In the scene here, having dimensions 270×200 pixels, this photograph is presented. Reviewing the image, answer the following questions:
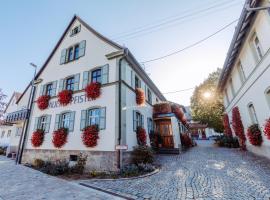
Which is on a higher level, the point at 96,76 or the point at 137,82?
the point at 137,82

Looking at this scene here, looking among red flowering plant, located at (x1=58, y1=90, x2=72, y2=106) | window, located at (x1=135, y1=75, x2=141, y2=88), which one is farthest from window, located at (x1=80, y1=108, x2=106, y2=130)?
window, located at (x1=135, y1=75, x2=141, y2=88)

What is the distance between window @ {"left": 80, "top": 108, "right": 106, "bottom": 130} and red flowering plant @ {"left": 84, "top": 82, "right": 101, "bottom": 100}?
0.86 metres

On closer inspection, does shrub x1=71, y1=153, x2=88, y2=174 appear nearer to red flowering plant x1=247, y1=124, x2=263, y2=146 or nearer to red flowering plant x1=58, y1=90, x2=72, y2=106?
red flowering plant x1=58, y1=90, x2=72, y2=106

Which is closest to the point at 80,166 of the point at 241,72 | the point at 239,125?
the point at 239,125

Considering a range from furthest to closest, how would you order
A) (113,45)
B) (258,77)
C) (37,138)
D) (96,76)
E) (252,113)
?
(37,138) < (96,76) < (113,45) < (252,113) < (258,77)

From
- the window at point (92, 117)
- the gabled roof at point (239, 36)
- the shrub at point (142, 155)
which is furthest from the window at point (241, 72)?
the window at point (92, 117)

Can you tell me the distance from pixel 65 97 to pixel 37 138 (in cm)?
392

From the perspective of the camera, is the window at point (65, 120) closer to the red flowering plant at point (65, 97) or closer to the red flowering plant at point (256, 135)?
the red flowering plant at point (65, 97)

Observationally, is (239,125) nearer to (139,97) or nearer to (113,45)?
(139,97)

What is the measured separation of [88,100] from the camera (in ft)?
35.3

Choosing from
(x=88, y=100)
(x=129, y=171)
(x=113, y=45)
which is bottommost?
(x=129, y=171)

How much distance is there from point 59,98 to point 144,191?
953 cm

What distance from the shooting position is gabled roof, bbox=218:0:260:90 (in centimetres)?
785

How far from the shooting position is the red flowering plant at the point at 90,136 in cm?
942
